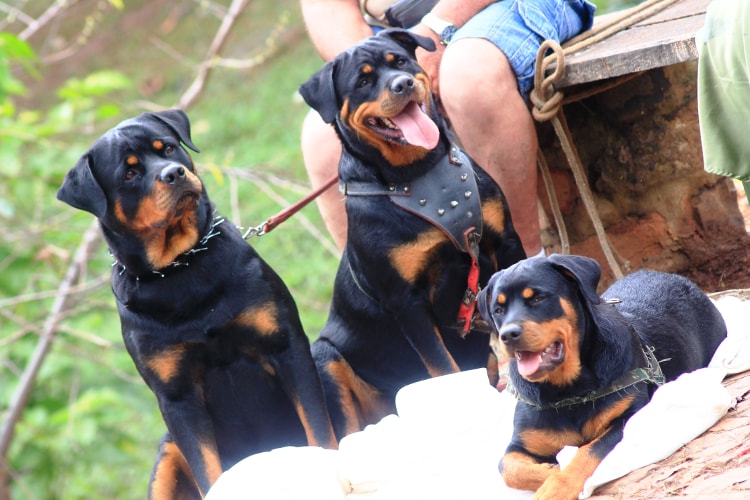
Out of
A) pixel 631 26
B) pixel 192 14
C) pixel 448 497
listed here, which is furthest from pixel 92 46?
pixel 448 497

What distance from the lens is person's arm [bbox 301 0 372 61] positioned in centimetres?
467

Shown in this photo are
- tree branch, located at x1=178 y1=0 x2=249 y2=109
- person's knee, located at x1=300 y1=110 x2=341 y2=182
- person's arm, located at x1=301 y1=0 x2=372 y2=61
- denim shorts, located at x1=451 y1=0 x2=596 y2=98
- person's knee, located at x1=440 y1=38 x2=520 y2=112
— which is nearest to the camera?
person's knee, located at x1=440 y1=38 x2=520 y2=112

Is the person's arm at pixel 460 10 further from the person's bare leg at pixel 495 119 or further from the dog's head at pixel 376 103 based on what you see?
the dog's head at pixel 376 103

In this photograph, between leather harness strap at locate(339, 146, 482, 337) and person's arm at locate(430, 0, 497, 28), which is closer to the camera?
leather harness strap at locate(339, 146, 482, 337)

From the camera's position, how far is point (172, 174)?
3430 mm

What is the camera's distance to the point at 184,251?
3586 millimetres

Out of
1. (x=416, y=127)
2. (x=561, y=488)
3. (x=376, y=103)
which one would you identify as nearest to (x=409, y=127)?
(x=416, y=127)

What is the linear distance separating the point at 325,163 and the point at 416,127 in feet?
3.08

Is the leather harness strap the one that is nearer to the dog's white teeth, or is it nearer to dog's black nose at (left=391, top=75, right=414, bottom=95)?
the dog's white teeth

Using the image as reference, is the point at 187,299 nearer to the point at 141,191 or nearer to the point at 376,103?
the point at 141,191

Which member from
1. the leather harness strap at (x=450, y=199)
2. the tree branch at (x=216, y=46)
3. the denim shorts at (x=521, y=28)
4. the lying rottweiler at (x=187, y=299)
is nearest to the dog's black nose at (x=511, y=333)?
the leather harness strap at (x=450, y=199)

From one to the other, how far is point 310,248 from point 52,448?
184 inches

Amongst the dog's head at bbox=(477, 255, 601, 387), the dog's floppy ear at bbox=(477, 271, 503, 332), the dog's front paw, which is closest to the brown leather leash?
the dog's floppy ear at bbox=(477, 271, 503, 332)

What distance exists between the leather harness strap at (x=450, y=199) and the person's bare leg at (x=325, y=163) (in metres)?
0.72
